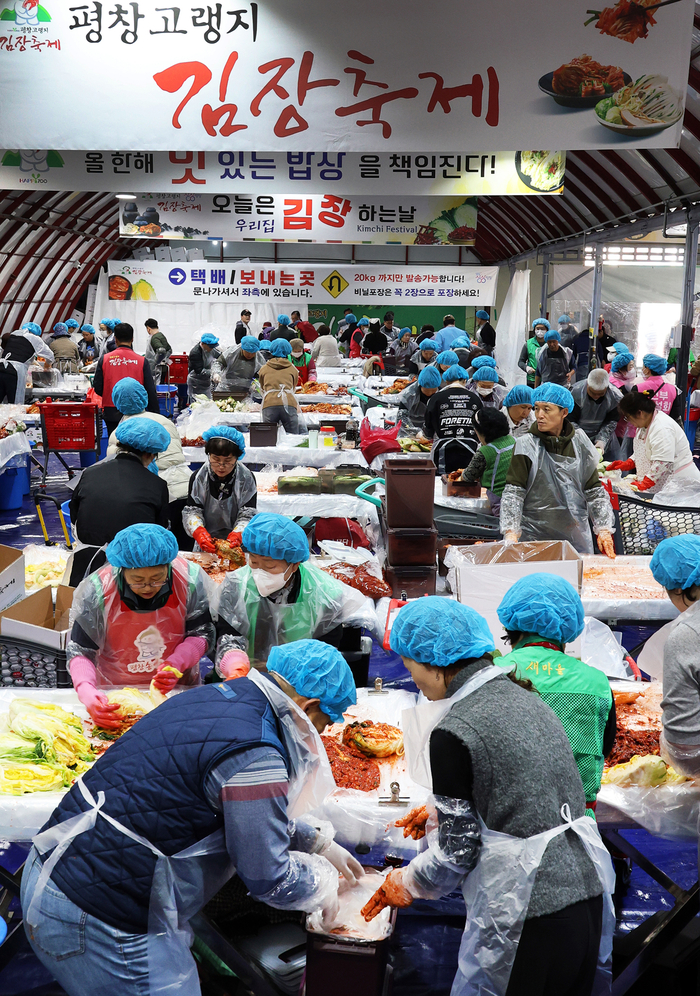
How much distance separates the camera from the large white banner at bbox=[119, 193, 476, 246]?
42.1ft

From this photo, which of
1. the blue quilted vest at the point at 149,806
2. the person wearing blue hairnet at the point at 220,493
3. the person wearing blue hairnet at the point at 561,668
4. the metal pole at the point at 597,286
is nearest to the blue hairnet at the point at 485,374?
the person wearing blue hairnet at the point at 220,493

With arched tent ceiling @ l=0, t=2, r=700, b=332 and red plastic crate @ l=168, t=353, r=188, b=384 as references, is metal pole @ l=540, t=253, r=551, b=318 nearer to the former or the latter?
arched tent ceiling @ l=0, t=2, r=700, b=332

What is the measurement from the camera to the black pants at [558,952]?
6.84 feet

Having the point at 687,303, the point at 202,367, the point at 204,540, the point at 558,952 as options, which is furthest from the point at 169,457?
the point at 687,303

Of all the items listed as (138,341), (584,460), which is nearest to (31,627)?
(584,460)

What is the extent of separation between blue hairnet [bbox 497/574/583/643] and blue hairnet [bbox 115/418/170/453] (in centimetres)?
227

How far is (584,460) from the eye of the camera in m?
5.11

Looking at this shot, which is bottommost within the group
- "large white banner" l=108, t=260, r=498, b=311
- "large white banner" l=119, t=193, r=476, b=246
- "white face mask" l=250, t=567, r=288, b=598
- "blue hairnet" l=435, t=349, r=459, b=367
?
"white face mask" l=250, t=567, r=288, b=598

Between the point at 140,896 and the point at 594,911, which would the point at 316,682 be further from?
the point at 594,911

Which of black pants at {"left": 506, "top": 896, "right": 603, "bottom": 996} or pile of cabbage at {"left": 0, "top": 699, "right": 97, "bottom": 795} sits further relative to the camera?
pile of cabbage at {"left": 0, "top": 699, "right": 97, "bottom": 795}

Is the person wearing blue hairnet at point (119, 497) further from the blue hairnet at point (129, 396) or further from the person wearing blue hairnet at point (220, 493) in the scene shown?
the blue hairnet at point (129, 396)

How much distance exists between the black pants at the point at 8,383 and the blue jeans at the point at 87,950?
10.2m

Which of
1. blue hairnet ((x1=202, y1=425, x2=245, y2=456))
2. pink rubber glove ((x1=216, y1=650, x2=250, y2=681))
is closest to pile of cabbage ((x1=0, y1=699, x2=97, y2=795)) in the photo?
pink rubber glove ((x1=216, y1=650, x2=250, y2=681))

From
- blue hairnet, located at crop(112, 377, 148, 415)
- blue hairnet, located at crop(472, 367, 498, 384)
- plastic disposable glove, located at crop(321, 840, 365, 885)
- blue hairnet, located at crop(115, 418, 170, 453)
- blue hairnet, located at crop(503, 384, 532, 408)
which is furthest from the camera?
blue hairnet, located at crop(472, 367, 498, 384)
